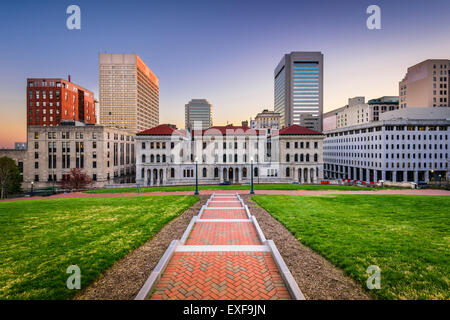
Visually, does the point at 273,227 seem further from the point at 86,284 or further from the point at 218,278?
the point at 86,284

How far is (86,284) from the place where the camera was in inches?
241

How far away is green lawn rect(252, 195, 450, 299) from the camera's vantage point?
601 centimetres

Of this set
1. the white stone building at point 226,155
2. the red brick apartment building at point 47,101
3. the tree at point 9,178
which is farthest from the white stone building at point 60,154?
the red brick apartment building at point 47,101

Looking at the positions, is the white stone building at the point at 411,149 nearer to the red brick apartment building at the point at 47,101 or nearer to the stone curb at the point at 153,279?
the stone curb at the point at 153,279

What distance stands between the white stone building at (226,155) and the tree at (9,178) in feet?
91.6

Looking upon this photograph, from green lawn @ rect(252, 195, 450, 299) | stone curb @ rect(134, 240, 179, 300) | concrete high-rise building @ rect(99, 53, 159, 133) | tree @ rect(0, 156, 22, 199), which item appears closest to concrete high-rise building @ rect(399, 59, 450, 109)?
green lawn @ rect(252, 195, 450, 299)

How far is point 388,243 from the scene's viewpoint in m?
8.79

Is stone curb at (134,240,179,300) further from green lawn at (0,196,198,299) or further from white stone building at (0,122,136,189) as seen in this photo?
white stone building at (0,122,136,189)

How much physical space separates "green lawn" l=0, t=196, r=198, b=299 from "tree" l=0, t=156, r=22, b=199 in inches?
1706

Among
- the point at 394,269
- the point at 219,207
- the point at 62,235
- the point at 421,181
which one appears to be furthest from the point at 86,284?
the point at 421,181

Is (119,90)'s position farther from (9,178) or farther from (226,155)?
(226,155)

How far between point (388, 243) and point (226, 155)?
44.3 meters
